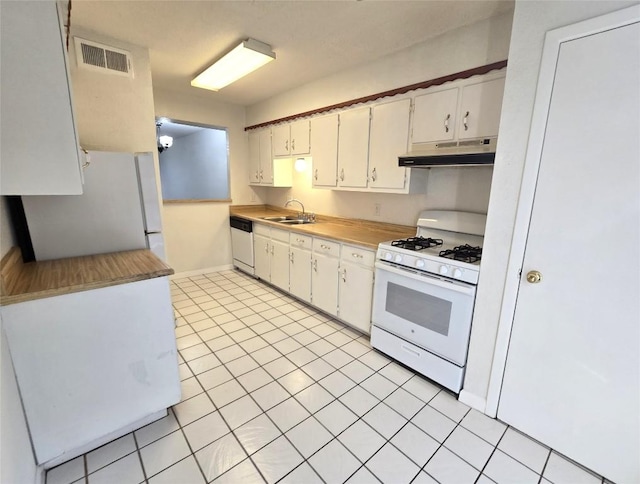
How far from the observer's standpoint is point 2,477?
3.00 ft

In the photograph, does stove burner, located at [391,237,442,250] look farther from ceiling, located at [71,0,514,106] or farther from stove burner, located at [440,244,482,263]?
ceiling, located at [71,0,514,106]

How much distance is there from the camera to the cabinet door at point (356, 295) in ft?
8.30

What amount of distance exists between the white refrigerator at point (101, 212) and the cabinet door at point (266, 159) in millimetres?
2025

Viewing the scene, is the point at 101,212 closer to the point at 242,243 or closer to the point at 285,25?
the point at 285,25

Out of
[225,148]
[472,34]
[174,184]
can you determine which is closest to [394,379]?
[472,34]

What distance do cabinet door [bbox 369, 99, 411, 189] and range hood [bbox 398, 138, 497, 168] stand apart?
0.56 ft

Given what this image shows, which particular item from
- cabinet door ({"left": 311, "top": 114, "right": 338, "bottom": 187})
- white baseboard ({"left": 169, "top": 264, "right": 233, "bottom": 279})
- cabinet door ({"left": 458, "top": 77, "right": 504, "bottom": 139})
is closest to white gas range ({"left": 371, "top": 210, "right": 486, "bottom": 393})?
cabinet door ({"left": 458, "top": 77, "right": 504, "bottom": 139})

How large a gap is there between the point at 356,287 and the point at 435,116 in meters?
1.55

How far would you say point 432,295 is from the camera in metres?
1.99

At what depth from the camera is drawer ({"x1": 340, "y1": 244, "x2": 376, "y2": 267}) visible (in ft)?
8.04

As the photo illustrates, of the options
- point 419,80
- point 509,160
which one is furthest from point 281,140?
point 509,160

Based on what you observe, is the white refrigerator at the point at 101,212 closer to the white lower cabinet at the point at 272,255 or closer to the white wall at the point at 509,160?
the white lower cabinet at the point at 272,255

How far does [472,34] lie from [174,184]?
14.7ft

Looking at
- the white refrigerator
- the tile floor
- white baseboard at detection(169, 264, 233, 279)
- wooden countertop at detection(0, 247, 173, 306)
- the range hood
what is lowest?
the tile floor
